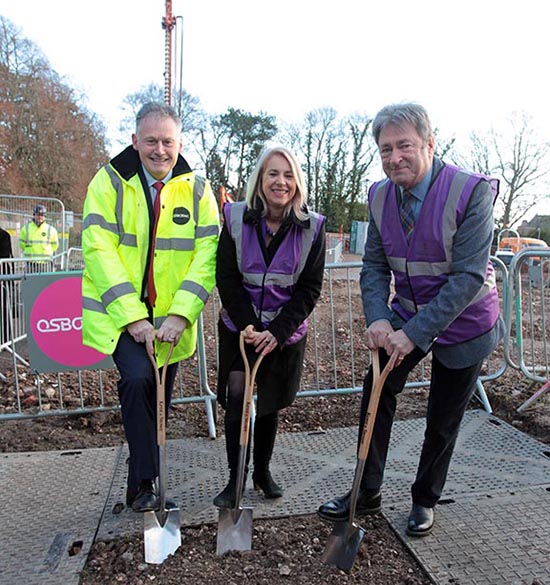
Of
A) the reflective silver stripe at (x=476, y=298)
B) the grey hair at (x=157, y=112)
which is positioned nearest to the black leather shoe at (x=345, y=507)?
the reflective silver stripe at (x=476, y=298)

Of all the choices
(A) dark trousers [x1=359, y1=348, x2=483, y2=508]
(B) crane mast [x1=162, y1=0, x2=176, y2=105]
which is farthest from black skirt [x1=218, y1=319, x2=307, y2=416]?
(B) crane mast [x1=162, y1=0, x2=176, y2=105]

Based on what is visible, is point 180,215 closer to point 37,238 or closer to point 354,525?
point 354,525

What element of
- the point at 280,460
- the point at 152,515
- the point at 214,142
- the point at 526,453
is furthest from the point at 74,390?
the point at 214,142

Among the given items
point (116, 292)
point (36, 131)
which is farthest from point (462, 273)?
point (36, 131)

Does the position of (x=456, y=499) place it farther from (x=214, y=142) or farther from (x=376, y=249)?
(x=214, y=142)

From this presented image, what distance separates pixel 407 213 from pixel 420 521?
1.55m

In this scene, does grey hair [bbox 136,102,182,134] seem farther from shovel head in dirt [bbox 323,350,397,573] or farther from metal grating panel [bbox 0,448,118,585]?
→ metal grating panel [bbox 0,448,118,585]

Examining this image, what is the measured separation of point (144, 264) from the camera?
2.91 meters

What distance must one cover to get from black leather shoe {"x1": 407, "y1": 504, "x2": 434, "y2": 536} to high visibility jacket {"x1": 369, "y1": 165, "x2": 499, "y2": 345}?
90cm

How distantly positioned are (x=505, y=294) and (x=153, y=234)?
3.22 meters

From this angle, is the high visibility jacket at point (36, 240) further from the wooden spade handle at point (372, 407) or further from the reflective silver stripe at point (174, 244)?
the wooden spade handle at point (372, 407)

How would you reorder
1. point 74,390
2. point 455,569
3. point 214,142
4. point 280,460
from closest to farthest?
point 455,569 < point 280,460 < point 74,390 < point 214,142

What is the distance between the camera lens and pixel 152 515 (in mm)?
2604

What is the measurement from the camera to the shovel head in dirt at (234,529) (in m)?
2.58
